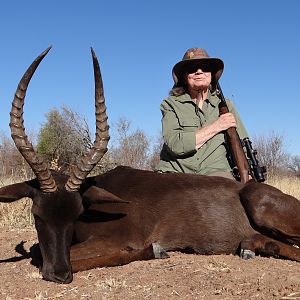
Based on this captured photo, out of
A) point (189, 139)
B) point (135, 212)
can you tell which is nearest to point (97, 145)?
point (135, 212)

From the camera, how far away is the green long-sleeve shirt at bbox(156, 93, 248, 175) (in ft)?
23.0

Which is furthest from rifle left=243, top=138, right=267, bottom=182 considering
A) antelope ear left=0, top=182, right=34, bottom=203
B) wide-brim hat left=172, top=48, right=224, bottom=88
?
antelope ear left=0, top=182, right=34, bottom=203

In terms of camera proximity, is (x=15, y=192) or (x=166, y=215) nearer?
(x=15, y=192)

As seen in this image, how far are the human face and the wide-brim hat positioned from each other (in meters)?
0.08

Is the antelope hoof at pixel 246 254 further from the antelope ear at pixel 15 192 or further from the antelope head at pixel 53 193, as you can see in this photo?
the antelope ear at pixel 15 192

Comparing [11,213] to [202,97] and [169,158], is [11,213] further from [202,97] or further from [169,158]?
[202,97]

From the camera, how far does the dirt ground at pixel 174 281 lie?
4375 millimetres

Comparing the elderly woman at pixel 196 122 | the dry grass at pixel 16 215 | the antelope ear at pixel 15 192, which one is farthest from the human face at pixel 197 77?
the dry grass at pixel 16 215

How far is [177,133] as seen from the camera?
7102mm

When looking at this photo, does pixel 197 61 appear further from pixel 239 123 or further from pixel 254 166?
pixel 254 166

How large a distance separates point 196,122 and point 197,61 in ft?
2.86

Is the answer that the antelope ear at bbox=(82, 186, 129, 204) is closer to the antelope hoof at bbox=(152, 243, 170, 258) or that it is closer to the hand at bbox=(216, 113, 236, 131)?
the antelope hoof at bbox=(152, 243, 170, 258)

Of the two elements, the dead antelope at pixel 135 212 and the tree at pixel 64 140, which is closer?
the dead antelope at pixel 135 212

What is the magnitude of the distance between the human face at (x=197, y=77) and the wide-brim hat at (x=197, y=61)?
0.26 feet
